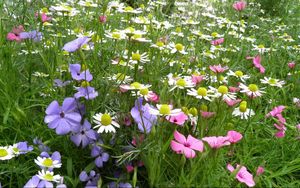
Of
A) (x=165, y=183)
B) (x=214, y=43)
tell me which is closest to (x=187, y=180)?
(x=165, y=183)

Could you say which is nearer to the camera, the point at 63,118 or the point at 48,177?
the point at 48,177

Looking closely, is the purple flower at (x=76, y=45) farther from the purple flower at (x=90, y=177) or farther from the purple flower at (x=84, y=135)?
the purple flower at (x=90, y=177)

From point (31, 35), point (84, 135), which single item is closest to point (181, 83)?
point (84, 135)

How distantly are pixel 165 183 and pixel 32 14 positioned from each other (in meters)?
1.34

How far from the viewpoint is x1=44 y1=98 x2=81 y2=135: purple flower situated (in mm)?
1033

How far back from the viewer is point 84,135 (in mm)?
1064

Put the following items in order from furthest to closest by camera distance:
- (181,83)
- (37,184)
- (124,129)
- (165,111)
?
(181,83)
(124,129)
(165,111)
(37,184)

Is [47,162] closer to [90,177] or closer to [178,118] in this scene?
[90,177]

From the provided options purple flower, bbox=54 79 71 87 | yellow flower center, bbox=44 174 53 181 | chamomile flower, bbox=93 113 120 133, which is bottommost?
yellow flower center, bbox=44 174 53 181

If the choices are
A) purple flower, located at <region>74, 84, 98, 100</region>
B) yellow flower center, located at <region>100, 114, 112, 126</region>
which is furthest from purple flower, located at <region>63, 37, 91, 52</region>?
yellow flower center, located at <region>100, 114, 112, 126</region>

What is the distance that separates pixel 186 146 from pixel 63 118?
317 millimetres

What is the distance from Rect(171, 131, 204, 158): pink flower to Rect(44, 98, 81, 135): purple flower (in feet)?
0.83

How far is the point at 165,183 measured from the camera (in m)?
0.98

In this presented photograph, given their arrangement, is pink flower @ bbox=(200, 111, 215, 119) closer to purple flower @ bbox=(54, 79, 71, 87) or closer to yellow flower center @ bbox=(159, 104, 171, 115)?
yellow flower center @ bbox=(159, 104, 171, 115)
